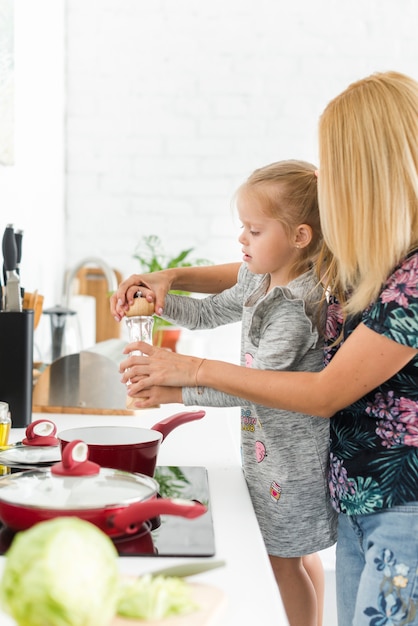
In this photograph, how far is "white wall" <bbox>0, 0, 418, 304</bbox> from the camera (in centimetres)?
292

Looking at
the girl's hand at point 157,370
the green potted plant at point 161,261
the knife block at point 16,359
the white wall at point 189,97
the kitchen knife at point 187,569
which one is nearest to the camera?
the kitchen knife at point 187,569

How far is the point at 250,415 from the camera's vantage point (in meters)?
1.30

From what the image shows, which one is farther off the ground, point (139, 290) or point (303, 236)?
point (303, 236)

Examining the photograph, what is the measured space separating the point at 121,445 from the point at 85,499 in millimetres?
214

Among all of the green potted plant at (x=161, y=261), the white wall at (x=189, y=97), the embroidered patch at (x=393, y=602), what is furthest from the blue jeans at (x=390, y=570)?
the white wall at (x=189, y=97)

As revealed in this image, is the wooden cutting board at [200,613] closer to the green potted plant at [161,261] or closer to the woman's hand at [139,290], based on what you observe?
the woman's hand at [139,290]

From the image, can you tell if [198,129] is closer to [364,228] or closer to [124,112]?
[124,112]

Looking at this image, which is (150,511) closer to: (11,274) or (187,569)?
(187,569)

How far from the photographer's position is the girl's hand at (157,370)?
1.15 meters

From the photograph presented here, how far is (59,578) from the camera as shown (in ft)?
1.65

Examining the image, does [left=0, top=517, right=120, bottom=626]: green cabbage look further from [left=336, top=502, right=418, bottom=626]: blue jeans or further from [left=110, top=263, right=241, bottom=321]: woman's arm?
[left=110, top=263, right=241, bottom=321]: woman's arm

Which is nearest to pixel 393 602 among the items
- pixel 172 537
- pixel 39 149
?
pixel 172 537

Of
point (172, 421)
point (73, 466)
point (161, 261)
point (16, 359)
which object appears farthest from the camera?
point (161, 261)

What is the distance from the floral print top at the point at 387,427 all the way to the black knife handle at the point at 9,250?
0.66 m
